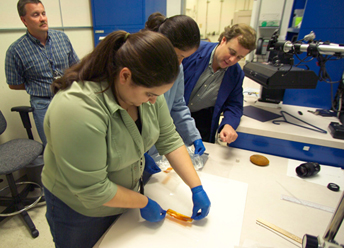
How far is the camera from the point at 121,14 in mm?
2527

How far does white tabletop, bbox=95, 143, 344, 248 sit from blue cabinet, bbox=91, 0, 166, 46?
6.49ft

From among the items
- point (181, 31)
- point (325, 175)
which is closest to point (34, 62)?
point (181, 31)

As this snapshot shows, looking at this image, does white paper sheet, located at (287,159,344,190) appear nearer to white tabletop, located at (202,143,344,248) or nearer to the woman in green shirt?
white tabletop, located at (202,143,344,248)

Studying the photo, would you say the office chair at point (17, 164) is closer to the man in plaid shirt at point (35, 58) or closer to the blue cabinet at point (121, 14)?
the man in plaid shirt at point (35, 58)

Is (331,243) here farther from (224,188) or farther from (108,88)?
(108,88)

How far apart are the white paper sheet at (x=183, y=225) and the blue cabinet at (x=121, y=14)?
2.21 m

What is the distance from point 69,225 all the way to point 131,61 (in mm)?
607

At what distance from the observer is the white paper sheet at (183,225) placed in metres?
0.66

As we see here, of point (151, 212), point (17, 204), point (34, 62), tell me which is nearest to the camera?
point (151, 212)

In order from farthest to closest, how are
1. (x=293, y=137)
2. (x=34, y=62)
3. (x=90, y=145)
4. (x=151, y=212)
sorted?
(x=34, y=62) → (x=293, y=137) → (x=151, y=212) → (x=90, y=145)

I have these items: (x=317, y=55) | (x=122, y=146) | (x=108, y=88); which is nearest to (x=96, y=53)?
(x=108, y=88)

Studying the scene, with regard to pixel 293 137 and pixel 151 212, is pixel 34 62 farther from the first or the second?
pixel 293 137

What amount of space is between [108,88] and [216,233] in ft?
1.92

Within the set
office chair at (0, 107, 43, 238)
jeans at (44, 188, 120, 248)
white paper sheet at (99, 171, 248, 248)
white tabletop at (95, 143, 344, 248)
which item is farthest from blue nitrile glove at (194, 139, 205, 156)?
office chair at (0, 107, 43, 238)
